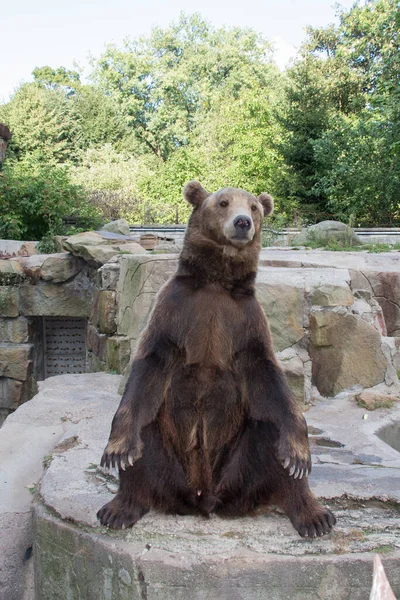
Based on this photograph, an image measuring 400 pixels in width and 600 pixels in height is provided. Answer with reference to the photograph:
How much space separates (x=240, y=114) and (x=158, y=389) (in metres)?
26.1

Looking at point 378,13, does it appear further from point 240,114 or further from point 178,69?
point 178,69

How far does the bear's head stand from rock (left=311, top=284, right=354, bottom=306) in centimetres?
221

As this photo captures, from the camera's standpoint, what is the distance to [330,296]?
5129 millimetres

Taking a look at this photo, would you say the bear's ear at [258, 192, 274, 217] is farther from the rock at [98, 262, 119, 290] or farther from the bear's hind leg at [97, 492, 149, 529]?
the rock at [98, 262, 119, 290]

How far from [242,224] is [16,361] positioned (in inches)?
314

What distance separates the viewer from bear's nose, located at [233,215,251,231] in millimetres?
2635

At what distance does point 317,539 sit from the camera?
2.52m

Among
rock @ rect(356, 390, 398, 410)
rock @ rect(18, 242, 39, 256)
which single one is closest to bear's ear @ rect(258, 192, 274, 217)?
rock @ rect(356, 390, 398, 410)

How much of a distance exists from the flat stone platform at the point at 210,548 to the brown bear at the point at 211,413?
3.5 inches

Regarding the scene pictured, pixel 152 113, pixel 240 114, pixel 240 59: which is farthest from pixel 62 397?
pixel 240 59

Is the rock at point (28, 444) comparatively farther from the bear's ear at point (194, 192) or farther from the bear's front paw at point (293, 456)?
the bear's ear at point (194, 192)

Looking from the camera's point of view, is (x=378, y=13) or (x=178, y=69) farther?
(x=178, y=69)

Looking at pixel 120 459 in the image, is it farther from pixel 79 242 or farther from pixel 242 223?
pixel 79 242

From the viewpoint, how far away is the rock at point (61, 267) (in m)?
9.72
